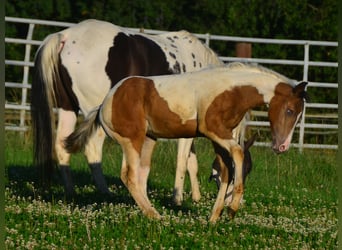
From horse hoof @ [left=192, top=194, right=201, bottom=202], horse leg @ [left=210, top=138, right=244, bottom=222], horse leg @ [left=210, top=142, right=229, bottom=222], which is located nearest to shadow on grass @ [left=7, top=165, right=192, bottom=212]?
horse hoof @ [left=192, top=194, right=201, bottom=202]

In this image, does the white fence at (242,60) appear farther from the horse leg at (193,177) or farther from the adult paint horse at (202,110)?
the adult paint horse at (202,110)

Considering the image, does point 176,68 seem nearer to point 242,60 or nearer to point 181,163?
point 181,163

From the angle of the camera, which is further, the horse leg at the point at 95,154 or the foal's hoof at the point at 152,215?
the horse leg at the point at 95,154

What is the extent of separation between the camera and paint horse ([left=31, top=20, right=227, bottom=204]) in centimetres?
1118

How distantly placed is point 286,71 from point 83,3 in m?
6.56

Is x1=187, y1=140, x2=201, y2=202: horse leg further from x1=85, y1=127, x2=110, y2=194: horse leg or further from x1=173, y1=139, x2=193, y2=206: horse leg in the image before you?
x1=85, y1=127, x2=110, y2=194: horse leg

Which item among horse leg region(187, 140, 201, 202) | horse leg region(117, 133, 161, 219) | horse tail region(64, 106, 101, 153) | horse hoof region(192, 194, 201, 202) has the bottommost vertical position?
horse hoof region(192, 194, 201, 202)

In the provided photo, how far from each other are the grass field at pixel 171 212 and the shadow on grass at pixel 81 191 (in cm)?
1

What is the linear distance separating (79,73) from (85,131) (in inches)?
63.0

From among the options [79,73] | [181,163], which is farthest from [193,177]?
[79,73]

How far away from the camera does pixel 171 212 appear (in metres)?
9.64

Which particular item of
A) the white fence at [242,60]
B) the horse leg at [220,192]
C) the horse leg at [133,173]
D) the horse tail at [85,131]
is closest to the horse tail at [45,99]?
the horse tail at [85,131]

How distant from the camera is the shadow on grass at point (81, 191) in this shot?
10.9m

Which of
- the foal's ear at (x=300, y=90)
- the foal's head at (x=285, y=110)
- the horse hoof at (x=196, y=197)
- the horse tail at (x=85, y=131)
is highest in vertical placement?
the foal's ear at (x=300, y=90)
